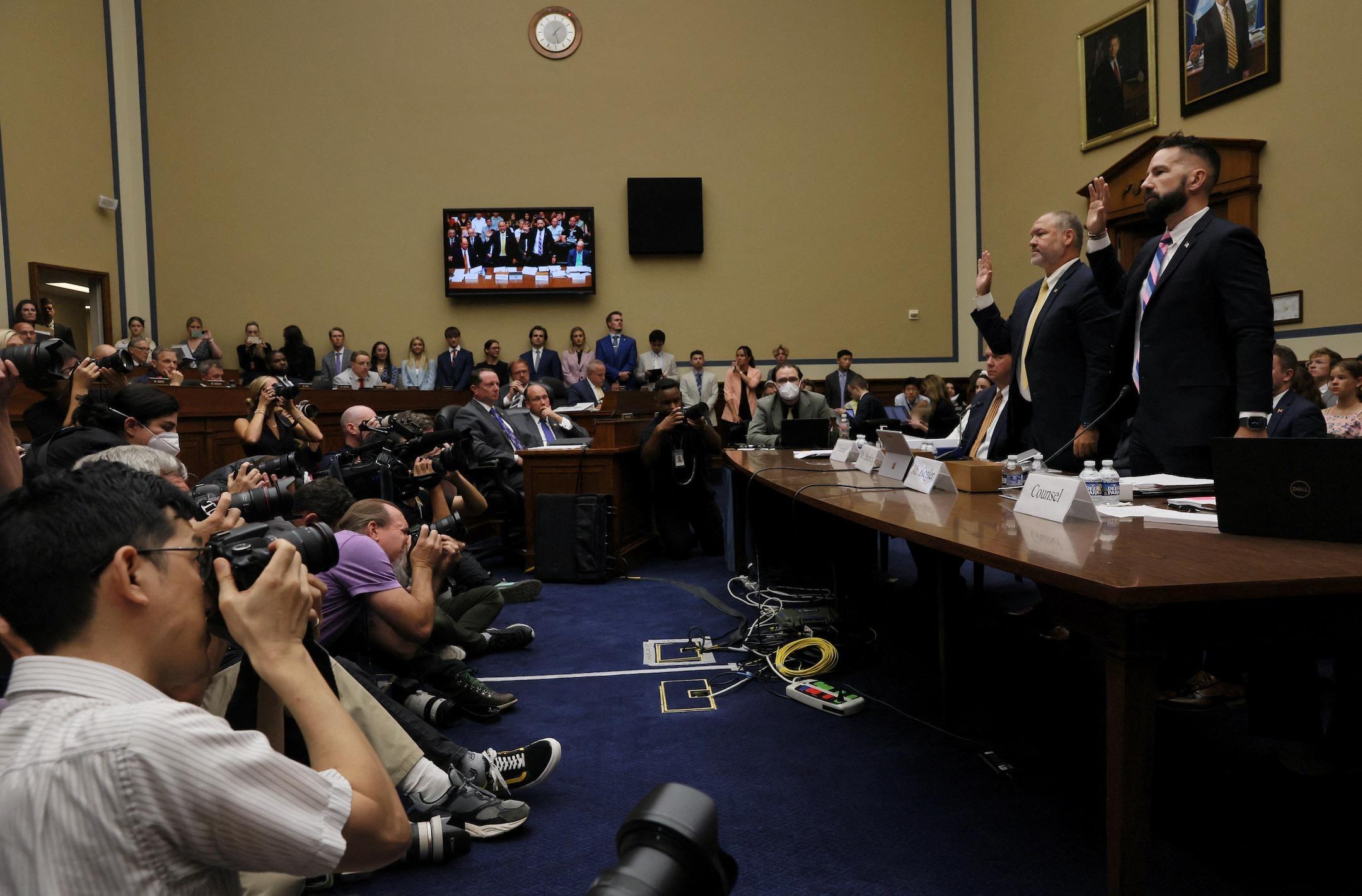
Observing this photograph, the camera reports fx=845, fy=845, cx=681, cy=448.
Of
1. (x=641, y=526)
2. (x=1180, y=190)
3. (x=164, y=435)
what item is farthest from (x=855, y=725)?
(x=641, y=526)

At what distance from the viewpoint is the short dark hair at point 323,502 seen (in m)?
2.43

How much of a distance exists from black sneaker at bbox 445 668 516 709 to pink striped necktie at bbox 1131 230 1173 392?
2.07 meters

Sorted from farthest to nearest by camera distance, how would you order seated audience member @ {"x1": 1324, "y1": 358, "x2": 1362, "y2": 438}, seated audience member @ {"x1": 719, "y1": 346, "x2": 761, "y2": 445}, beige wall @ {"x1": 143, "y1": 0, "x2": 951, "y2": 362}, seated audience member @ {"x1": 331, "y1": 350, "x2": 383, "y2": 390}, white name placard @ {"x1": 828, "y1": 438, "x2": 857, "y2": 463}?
beige wall @ {"x1": 143, "y1": 0, "x2": 951, "y2": 362} < seated audience member @ {"x1": 331, "y1": 350, "x2": 383, "y2": 390} < seated audience member @ {"x1": 719, "y1": 346, "x2": 761, "y2": 445} < seated audience member @ {"x1": 1324, "y1": 358, "x2": 1362, "y2": 438} < white name placard @ {"x1": 828, "y1": 438, "x2": 857, "y2": 463}

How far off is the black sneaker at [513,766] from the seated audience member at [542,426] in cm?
353

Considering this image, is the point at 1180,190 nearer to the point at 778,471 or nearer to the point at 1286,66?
the point at 778,471

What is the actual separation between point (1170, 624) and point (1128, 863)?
33 centimetres

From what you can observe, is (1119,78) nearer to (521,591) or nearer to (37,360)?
(521,591)

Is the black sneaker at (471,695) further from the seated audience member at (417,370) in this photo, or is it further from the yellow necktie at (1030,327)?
the seated audience member at (417,370)

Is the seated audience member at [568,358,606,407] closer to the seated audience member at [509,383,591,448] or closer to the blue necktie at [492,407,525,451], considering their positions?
the seated audience member at [509,383,591,448]

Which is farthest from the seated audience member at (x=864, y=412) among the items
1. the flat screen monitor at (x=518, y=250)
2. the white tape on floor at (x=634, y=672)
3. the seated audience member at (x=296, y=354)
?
the seated audience member at (x=296, y=354)

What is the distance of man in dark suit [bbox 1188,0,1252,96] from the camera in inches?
230

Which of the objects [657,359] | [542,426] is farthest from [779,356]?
[542,426]

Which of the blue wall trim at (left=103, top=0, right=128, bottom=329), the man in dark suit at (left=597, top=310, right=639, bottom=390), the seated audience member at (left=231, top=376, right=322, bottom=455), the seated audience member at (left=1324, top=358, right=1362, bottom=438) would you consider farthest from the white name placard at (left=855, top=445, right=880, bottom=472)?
the blue wall trim at (left=103, top=0, right=128, bottom=329)

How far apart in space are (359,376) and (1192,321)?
793 cm
